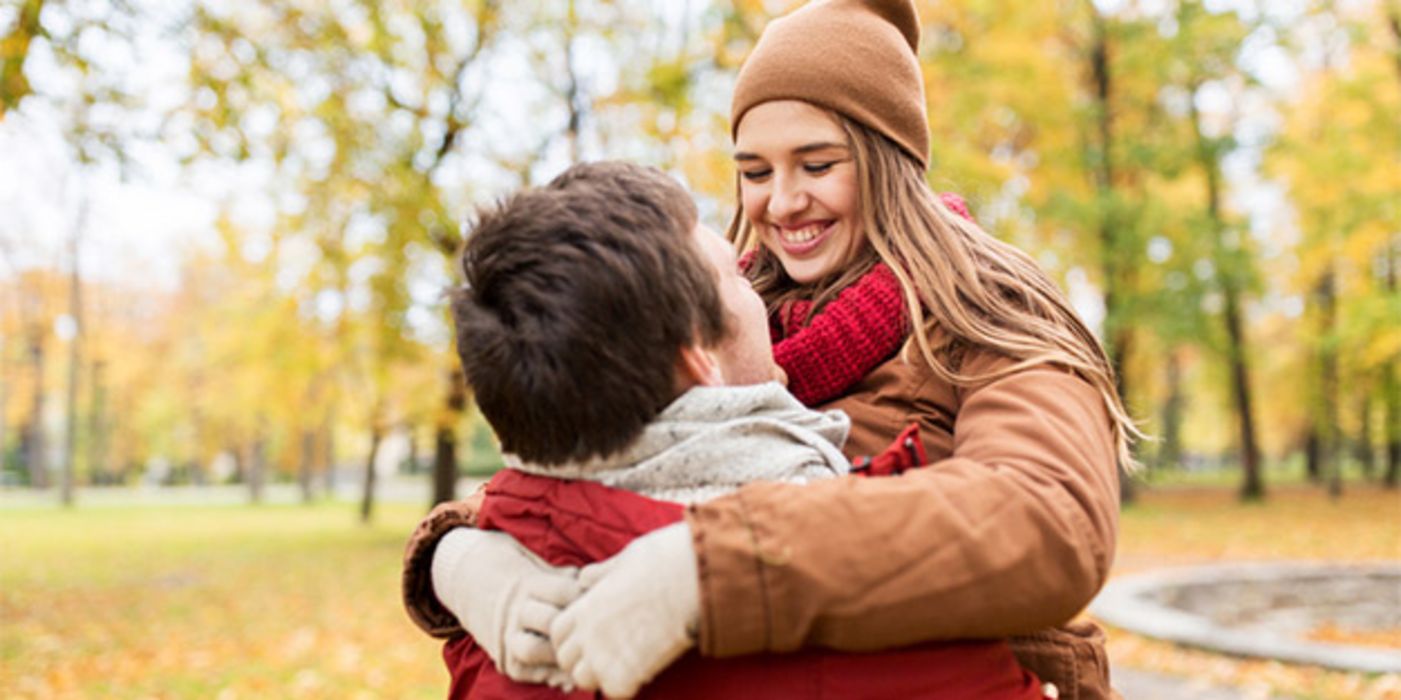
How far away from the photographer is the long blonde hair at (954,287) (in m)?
1.71

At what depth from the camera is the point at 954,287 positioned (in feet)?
5.95

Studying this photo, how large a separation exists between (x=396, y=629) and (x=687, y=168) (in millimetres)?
6828

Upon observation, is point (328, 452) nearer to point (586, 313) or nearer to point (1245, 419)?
point (1245, 419)

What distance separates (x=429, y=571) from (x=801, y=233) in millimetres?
874

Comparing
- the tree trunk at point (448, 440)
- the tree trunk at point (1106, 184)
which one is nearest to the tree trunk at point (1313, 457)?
the tree trunk at point (1106, 184)

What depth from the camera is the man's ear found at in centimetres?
148

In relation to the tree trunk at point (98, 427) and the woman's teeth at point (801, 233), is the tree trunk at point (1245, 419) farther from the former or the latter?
the tree trunk at point (98, 427)

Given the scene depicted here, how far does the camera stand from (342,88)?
42.6ft

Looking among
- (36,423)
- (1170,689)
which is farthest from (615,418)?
(36,423)

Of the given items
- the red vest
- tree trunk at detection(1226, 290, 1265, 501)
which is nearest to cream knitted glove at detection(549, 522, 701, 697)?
the red vest

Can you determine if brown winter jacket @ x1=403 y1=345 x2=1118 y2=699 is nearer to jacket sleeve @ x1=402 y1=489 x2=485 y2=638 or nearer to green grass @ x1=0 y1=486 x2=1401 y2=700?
jacket sleeve @ x1=402 y1=489 x2=485 y2=638

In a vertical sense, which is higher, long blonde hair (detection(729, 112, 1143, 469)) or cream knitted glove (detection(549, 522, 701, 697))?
long blonde hair (detection(729, 112, 1143, 469))

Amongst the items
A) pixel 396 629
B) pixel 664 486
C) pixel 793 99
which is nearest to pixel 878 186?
pixel 793 99

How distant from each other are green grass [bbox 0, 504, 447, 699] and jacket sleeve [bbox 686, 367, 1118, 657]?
7348 millimetres
